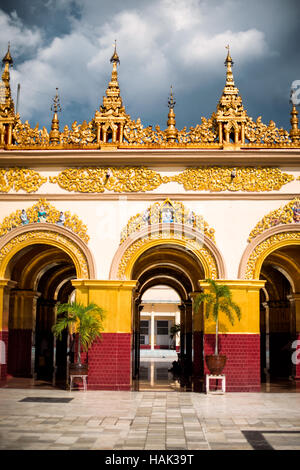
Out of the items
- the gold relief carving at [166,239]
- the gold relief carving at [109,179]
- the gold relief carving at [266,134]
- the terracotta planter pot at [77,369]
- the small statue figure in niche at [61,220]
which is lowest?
the terracotta planter pot at [77,369]

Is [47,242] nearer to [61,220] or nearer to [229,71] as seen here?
[61,220]

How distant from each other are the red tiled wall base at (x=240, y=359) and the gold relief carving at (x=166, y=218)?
9.15 feet

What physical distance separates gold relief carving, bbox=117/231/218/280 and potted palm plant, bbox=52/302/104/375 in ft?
3.82

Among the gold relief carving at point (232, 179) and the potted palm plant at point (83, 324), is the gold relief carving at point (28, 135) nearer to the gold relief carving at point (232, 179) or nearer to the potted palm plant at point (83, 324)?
the gold relief carving at point (232, 179)

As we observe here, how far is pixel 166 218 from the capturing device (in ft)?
43.7

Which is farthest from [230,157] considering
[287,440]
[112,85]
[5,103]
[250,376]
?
[287,440]

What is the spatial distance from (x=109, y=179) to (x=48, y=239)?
2.25 m

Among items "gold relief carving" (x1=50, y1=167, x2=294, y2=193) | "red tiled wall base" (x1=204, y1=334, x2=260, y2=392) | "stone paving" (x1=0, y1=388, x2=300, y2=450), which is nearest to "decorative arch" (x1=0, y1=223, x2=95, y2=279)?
"gold relief carving" (x1=50, y1=167, x2=294, y2=193)

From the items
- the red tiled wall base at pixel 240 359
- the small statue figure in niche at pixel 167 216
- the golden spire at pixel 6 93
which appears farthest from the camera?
the golden spire at pixel 6 93

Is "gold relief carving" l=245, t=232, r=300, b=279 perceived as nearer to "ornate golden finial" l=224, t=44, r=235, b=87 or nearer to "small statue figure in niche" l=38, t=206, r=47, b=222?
"ornate golden finial" l=224, t=44, r=235, b=87

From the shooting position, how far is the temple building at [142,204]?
12852 mm

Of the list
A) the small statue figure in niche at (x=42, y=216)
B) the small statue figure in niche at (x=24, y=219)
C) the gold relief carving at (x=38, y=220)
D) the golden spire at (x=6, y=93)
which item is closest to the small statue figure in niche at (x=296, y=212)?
the gold relief carving at (x=38, y=220)

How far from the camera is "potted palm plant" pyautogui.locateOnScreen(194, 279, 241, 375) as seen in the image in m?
12.1

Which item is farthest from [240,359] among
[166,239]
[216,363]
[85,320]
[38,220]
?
[38,220]
